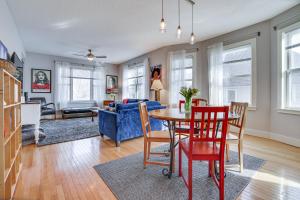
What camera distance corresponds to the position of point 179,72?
196 inches

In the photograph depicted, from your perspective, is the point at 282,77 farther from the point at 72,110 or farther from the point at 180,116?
the point at 72,110

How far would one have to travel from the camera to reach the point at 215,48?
4211 mm

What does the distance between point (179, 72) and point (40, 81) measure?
554 centimetres

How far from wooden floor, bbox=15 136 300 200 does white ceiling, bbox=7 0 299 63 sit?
2.67 m

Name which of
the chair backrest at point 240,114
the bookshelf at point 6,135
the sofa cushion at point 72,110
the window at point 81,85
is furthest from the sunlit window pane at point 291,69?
the window at point 81,85

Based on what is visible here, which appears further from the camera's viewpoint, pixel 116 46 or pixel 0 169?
pixel 116 46

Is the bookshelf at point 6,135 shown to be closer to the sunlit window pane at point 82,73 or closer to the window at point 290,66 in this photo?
the window at point 290,66

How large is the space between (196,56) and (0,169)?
480 cm

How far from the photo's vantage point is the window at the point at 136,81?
6679 mm

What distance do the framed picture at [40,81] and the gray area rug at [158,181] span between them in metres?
5.62

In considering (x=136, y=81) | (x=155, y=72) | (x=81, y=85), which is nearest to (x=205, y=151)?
(x=155, y=72)

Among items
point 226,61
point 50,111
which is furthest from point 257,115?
point 50,111

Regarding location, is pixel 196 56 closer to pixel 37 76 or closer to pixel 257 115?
pixel 257 115

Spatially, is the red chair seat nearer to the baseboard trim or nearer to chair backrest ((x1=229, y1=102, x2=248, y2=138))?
chair backrest ((x1=229, y1=102, x2=248, y2=138))
